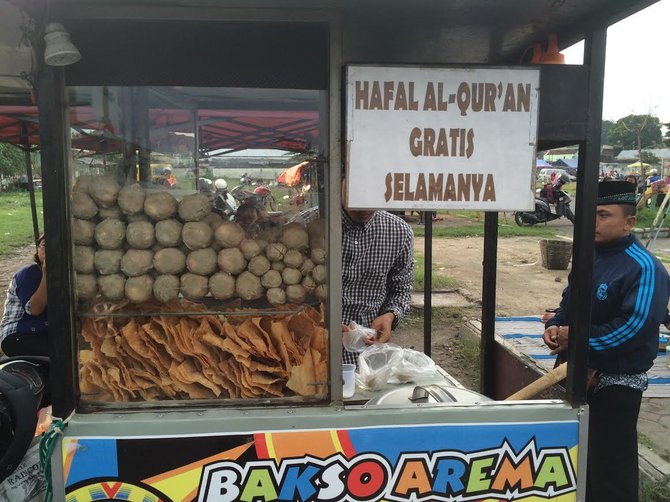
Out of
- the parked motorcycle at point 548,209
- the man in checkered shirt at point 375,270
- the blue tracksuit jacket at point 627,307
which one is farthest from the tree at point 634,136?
the blue tracksuit jacket at point 627,307

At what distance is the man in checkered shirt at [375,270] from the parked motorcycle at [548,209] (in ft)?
47.3

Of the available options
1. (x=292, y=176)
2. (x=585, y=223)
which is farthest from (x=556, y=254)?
(x=292, y=176)

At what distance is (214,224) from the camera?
5.76 ft

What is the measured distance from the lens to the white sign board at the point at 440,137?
1643 mm

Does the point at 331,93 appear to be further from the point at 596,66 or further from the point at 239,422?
the point at 239,422

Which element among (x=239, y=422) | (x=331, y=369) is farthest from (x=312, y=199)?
(x=239, y=422)

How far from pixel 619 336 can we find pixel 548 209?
15904 mm

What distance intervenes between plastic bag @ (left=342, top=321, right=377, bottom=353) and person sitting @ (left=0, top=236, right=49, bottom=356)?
188 cm

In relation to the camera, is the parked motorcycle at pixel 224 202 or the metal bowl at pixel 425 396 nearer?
the parked motorcycle at pixel 224 202

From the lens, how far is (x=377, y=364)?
8.55ft

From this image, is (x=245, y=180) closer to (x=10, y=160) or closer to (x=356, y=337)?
(x=356, y=337)

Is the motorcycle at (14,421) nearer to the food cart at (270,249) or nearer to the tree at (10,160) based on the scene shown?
the food cart at (270,249)

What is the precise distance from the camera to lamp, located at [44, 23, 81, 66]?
146 cm

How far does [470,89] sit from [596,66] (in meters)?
0.42
